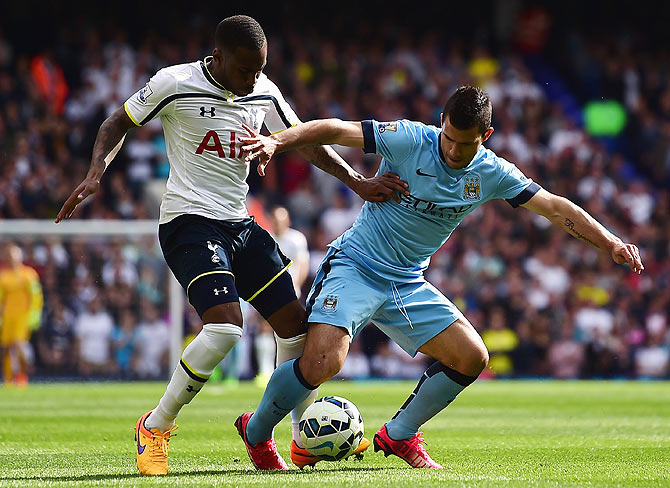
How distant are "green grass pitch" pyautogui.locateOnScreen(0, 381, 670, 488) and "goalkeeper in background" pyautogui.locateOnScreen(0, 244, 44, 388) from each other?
69.8 inches

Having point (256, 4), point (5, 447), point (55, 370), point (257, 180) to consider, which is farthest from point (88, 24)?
point (5, 447)

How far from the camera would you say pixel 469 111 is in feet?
20.0

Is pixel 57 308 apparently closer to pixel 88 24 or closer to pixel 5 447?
pixel 88 24

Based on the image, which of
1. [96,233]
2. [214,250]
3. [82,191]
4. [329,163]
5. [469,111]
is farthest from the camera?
[96,233]

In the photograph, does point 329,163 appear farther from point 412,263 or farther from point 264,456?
point 264,456

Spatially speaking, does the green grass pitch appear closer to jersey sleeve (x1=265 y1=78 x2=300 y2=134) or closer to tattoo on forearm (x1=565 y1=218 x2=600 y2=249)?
tattoo on forearm (x1=565 y1=218 x2=600 y2=249)

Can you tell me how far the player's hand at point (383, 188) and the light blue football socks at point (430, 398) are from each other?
3.48 feet

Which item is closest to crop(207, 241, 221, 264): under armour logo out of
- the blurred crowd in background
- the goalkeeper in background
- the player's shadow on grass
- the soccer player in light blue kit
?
the soccer player in light blue kit

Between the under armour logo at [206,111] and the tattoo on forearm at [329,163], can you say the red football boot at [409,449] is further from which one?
the under armour logo at [206,111]

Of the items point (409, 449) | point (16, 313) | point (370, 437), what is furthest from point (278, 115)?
point (16, 313)

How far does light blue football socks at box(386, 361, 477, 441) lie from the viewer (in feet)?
21.5

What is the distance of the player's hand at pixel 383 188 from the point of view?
6.46 m

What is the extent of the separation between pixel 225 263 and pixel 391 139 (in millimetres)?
1192

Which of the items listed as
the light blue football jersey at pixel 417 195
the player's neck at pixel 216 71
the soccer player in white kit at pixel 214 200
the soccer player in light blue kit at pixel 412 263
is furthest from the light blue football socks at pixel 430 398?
the player's neck at pixel 216 71
